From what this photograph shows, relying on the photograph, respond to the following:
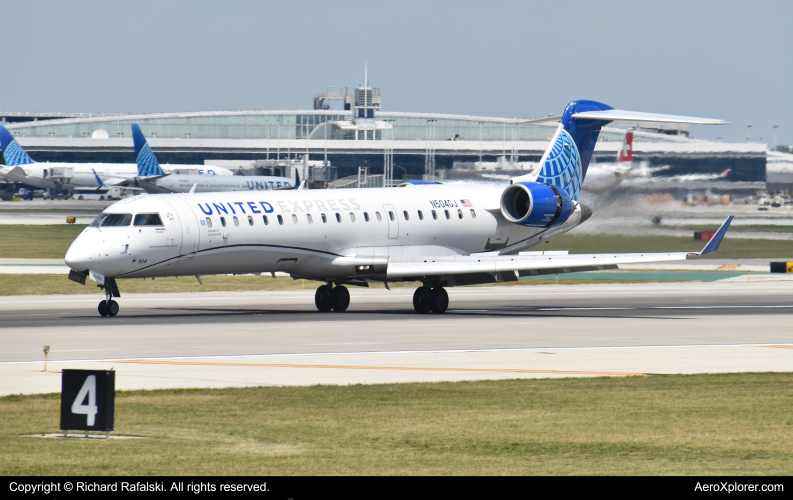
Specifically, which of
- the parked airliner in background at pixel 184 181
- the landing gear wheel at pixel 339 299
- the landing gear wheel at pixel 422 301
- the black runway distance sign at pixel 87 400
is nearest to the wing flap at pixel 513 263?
the landing gear wheel at pixel 422 301

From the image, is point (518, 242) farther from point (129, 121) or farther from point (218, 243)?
point (129, 121)

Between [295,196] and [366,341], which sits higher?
[295,196]

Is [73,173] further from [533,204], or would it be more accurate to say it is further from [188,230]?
[188,230]

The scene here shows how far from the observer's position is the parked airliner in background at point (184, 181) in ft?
342

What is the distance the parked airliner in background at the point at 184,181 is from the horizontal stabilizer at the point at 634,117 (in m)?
67.4

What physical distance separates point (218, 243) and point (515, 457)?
2028cm

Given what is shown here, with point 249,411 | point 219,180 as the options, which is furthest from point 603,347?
point 219,180

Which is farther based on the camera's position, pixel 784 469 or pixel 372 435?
pixel 372 435

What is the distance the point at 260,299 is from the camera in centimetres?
4072

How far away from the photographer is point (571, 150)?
38844 millimetres

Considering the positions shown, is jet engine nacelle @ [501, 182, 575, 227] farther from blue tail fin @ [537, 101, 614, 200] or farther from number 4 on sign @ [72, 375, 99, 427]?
number 4 on sign @ [72, 375, 99, 427]

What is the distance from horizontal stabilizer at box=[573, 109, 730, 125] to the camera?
113 ft

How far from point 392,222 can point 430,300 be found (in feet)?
9.03
